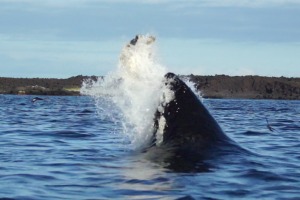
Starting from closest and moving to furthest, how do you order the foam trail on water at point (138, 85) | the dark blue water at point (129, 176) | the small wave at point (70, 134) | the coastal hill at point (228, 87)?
the dark blue water at point (129, 176) < the foam trail on water at point (138, 85) < the small wave at point (70, 134) < the coastal hill at point (228, 87)

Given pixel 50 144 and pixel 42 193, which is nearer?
pixel 42 193

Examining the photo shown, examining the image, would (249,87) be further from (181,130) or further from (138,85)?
(181,130)

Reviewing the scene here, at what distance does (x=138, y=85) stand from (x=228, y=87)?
13679cm

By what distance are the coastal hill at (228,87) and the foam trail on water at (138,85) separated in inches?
4719

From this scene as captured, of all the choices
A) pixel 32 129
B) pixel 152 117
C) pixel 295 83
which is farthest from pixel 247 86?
pixel 152 117

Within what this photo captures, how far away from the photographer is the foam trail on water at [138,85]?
1355 cm

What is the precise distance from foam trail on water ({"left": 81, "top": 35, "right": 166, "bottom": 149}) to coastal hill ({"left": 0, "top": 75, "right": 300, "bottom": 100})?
119862 millimetres

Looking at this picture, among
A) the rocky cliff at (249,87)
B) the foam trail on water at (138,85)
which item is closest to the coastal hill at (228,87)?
the rocky cliff at (249,87)

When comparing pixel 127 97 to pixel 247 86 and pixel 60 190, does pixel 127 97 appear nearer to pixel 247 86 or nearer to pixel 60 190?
pixel 60 190

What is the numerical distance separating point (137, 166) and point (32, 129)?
1228cm

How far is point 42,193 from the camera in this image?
33.2ft

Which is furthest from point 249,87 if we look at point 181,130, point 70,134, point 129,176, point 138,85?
point 129,176

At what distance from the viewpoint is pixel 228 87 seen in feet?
492

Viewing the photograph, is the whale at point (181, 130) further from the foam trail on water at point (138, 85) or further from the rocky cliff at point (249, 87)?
the rocky cliff at point (249, 87)
